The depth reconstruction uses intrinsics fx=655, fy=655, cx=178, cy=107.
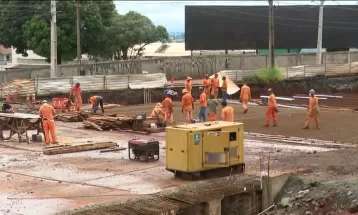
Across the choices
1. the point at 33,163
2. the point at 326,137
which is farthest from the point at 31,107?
the point at 326,137

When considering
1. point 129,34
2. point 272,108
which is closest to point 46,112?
point 272,108

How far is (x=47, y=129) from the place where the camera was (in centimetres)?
2161

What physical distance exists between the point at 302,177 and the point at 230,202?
6.87ft

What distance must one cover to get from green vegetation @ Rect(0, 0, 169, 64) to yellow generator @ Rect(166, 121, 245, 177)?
130 ft

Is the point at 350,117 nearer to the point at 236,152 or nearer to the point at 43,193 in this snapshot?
the point at 236,152

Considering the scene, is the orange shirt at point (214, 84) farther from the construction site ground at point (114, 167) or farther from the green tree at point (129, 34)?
the green tree at point (129, 34)

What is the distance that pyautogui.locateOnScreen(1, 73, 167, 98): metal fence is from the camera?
119 feet

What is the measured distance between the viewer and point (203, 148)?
16.1 meters

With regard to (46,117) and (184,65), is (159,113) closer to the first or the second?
(46,117)

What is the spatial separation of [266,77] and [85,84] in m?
11.9

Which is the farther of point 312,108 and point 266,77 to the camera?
point 266,77

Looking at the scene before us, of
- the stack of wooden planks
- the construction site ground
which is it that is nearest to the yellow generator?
the construction site ground

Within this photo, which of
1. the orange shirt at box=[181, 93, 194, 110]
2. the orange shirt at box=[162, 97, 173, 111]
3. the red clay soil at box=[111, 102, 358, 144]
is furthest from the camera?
the orange shirt at box=[162, 97, 173, 111]

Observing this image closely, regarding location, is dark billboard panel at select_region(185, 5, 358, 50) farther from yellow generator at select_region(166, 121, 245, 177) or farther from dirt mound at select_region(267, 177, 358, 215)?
dirt mound at select_region(267, 177, 358, 215)
